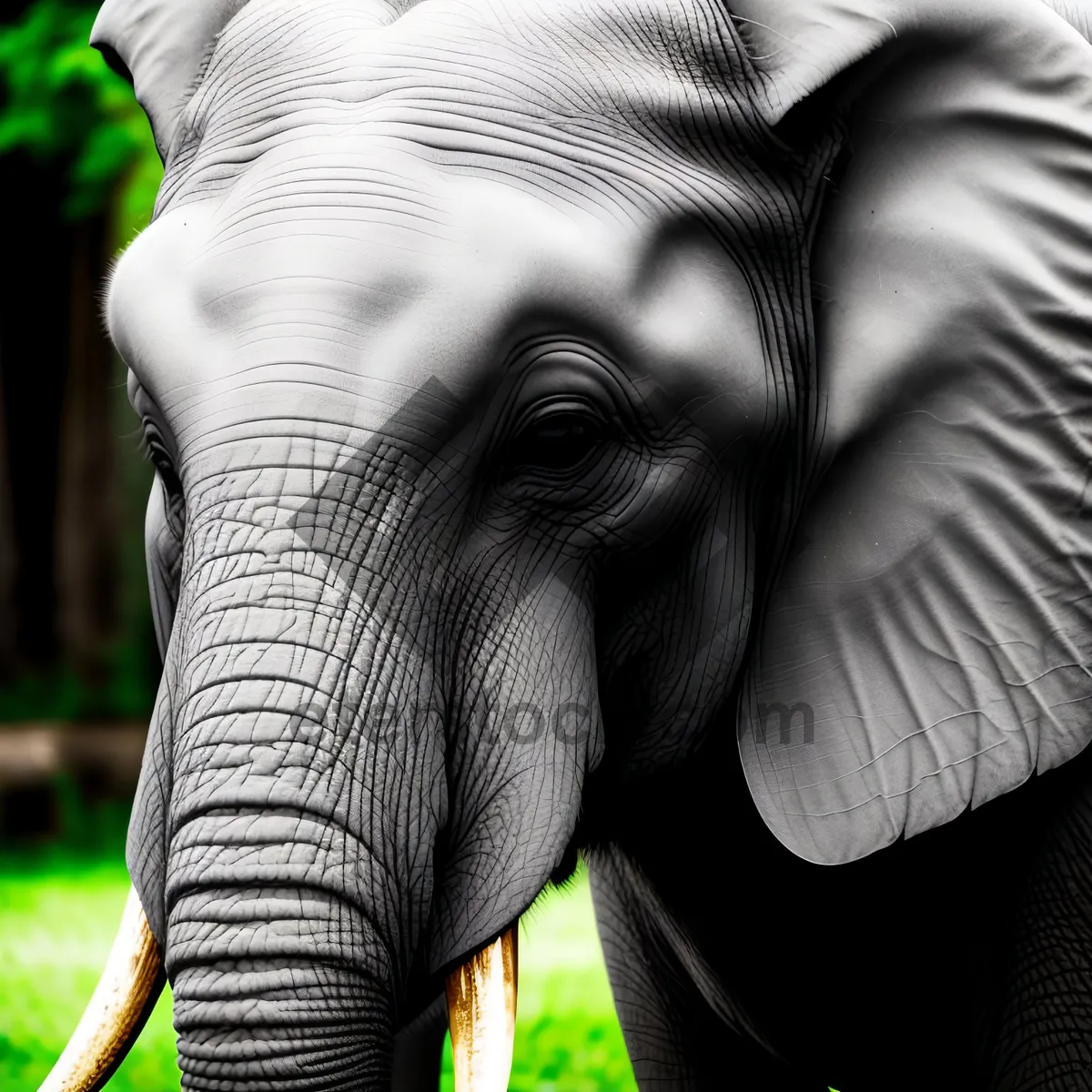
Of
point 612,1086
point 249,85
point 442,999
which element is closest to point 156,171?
point 612,1086

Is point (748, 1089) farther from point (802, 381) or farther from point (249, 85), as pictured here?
point (249, 85)

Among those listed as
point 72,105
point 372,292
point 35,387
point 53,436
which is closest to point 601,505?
point 372,292

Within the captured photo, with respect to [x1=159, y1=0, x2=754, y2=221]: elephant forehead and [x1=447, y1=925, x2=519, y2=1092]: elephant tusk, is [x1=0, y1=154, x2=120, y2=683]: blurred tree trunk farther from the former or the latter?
[x1=447, y1=925, x2=519, y2=1092]: elephant tusk

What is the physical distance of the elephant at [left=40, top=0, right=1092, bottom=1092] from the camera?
6.54ft

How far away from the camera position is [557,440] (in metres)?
2.18

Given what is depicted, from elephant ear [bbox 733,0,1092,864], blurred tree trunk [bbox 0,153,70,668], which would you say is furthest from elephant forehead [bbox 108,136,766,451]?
blurred tree trunk [bbox 0,153,70,668]

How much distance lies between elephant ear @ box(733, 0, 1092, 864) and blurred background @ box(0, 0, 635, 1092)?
11.0ft

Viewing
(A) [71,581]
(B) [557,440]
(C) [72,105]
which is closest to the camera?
(B) [557,440]

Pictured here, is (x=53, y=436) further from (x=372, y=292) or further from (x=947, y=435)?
(x=372, y=292)

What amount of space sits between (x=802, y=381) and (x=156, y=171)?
815 cm

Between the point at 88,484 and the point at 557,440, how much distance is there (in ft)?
36.6

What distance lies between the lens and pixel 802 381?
2.44m

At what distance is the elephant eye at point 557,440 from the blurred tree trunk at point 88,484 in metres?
10.8

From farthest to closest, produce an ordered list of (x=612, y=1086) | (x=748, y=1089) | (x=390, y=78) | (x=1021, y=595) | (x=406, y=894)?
1. (x=612, y=1086)
2. (x=748, y=1089)
3. (x=1021, y=595)
4. (x=390, y=78)
5. (x=406, y=894)
